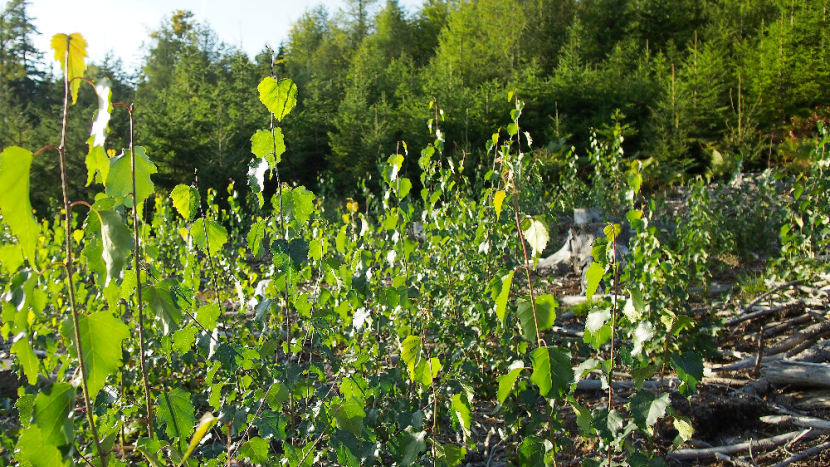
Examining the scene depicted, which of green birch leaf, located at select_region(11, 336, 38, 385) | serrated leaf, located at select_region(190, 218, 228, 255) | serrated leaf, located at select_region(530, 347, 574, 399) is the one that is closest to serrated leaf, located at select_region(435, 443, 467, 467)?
serrated leaf, located at select_region(530, 347, 574, 399)

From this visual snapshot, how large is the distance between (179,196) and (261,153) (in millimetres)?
273

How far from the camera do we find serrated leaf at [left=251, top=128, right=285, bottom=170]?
1.34 m

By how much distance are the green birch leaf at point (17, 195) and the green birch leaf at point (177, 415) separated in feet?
1.60

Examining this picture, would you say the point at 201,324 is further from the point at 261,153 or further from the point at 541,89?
the point at 541,89

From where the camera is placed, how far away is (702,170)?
10914mm

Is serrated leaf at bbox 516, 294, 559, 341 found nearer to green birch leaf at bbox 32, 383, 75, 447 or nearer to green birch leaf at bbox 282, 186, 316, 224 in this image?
green birch leaf at bbox 282, 186, 316, 224

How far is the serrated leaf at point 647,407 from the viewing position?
1.30 meters

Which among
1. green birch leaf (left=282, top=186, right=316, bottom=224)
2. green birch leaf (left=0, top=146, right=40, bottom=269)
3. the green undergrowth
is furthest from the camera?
green birch leaf (left=282, top=186, right=316, bottom=224)

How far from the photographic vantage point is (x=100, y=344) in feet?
2.65

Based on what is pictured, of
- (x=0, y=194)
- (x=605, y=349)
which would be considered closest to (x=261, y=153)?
(x=0, y=194)

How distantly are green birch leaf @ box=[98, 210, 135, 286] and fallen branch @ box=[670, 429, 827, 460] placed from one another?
214cm

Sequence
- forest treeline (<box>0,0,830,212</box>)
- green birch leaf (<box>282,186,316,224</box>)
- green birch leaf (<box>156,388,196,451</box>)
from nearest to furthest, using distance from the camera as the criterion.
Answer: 1. green birch leaf (<box>156,388,196,451</box>)
2. green birch leaf (<box>282,186,316,224</box>)
3. forest treeline (<box>0,0,830,212</box>)

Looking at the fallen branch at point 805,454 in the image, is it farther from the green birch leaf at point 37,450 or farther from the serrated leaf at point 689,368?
the green birch leaf at point 37,450

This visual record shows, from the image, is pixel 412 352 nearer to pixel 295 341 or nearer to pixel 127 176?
pixel 295 341
